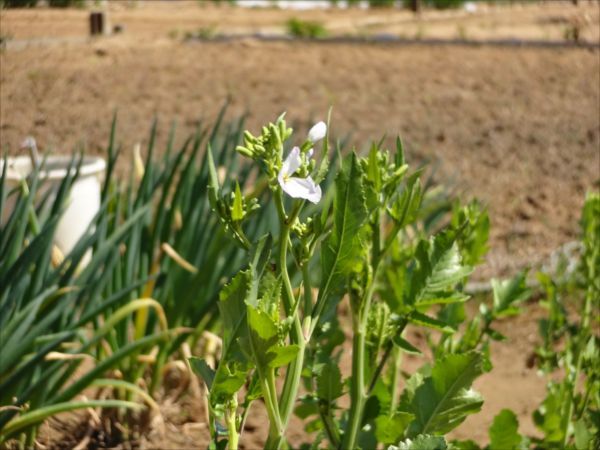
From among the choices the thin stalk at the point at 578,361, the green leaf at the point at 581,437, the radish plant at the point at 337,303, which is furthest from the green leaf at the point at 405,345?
the thin stalk at the point at 578,361

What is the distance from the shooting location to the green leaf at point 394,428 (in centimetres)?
149

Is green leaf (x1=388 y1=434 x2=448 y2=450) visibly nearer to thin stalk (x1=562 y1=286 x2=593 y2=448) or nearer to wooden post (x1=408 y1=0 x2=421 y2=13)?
thin stalk (x1=562 y1=286 x2=593 y2=448)

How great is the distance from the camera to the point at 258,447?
249cm

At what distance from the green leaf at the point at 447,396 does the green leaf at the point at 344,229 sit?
24 centimetres

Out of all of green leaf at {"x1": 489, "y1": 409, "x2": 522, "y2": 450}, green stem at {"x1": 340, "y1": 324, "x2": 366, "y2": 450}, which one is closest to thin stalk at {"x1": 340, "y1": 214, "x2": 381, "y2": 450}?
green stem at {"x1": 340, "y1": 324, "x2": 366, "y2": 450}

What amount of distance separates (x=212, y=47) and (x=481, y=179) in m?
2.70

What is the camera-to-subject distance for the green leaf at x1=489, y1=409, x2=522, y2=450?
1694mm

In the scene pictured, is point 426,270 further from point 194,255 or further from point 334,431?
point 194,255

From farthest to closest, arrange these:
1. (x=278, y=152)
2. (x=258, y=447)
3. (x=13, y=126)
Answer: (x=13, y=126) < (x=258, y=447) < (x=278, y=152)

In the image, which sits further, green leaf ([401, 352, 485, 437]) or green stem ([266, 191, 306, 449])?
green leaf ([401, 352, 485, 437])

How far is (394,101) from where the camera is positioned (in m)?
6.08

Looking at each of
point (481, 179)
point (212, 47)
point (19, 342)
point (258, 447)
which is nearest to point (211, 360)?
point (258, 447)

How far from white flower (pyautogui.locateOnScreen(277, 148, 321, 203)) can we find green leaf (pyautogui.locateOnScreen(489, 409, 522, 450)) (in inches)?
26.9

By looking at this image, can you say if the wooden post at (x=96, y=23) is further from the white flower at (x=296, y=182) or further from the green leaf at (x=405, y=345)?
the white flower at (x=296, y=182)
